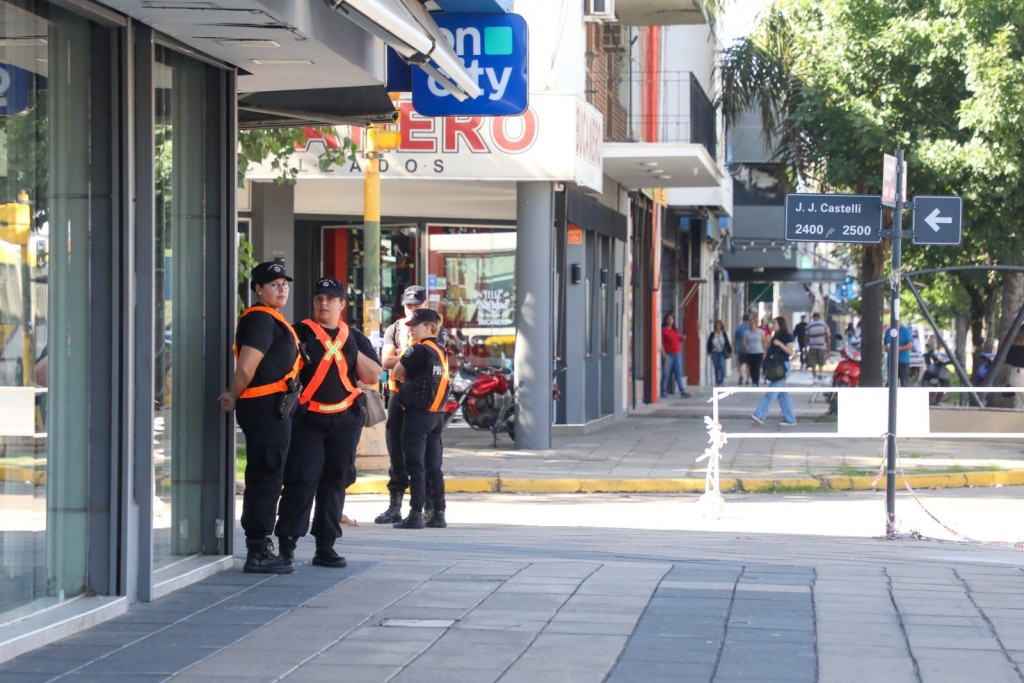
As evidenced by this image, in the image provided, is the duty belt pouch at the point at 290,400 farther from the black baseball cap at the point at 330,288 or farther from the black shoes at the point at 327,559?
the black shoes at the point at 327,559

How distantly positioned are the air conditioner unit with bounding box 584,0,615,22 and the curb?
6.62 metres

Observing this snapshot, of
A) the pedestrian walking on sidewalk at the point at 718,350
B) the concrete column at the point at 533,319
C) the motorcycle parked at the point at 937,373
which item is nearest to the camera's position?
the concrete column at the point at 533,319

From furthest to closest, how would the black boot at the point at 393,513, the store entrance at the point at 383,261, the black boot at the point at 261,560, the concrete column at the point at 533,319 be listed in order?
1. the store entrance at the point at 383,261
2. the concrete column at the point at 533,319
3. the black boot at the point at 393,513
4. the black boot at the point at 261,560

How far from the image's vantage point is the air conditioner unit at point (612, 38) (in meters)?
22.5

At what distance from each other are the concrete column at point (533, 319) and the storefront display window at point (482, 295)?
281 cm

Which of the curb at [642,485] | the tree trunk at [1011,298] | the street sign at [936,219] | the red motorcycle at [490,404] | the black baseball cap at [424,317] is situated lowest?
the curb at [642,485]

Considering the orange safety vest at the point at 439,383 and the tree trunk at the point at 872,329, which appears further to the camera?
the tree trunk at the point at 872,329

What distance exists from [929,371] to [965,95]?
33.1 ft

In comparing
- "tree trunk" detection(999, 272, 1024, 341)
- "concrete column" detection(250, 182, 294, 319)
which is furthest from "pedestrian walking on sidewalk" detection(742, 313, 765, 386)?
"concrete column" detection(250, 182, 294, 319)

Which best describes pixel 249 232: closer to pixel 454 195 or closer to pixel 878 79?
pixel 454 195

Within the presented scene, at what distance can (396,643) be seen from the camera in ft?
22.6

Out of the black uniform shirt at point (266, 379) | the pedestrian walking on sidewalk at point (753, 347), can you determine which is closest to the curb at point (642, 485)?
the black uniform shirt at point (266, 379)

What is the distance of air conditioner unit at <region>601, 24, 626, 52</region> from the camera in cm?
2254

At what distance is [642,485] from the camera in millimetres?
15625
